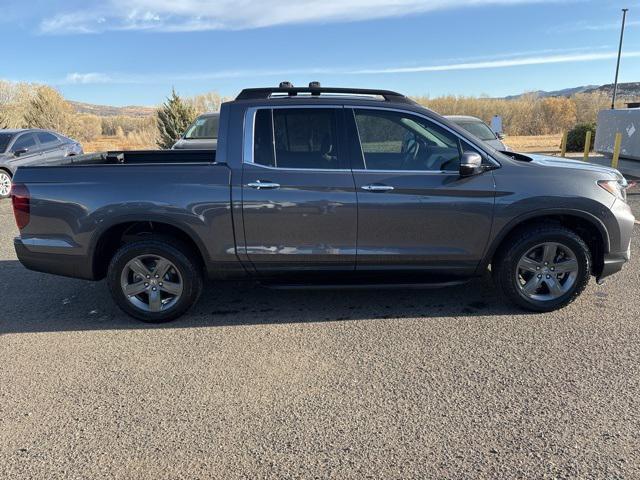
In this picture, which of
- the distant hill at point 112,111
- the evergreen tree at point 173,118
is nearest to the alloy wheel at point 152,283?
the evergreen tree at point 173,118

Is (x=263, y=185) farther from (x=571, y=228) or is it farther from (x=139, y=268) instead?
(x=571, y=228)

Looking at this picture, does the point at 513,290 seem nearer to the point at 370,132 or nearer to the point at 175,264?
the point at 370,132

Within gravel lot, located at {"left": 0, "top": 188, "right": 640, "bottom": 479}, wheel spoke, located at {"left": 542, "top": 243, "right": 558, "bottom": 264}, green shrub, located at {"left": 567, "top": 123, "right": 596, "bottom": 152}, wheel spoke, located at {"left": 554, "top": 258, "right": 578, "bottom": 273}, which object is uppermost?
green shrub, located at {"left": 567, "top": 123, "right": 596, "bottom": 152}

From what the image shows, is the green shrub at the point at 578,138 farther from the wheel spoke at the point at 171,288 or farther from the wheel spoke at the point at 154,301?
the wheel spoke at the point at 154,301

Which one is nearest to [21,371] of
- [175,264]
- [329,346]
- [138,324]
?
[138,324]

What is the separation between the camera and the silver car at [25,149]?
11.1 metres

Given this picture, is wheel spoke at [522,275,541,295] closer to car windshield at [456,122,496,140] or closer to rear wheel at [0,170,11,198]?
car windshield at [456,122,496,140]

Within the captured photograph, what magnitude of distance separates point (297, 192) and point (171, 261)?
1.22 meters

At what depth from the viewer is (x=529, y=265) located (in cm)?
423

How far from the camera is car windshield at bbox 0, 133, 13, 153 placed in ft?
36.9

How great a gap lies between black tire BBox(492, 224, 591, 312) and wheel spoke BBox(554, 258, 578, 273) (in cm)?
3

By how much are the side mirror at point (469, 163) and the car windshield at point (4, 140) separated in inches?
443

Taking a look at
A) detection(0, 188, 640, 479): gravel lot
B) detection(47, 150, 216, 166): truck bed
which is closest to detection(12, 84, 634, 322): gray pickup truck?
detection(0, 188, 640, 479): gravel lot

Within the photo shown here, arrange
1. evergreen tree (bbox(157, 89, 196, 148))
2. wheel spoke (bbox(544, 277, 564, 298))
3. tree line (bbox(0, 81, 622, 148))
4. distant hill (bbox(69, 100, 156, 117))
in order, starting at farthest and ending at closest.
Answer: distant hill (bbox(69, 100, 156, 117)), tree line (bbox(0, 81, 622, 148)), evergreen tree (bbox(157, 89, 196, 148)), wheel spoke (bbox(544, 277, 564, 298))
